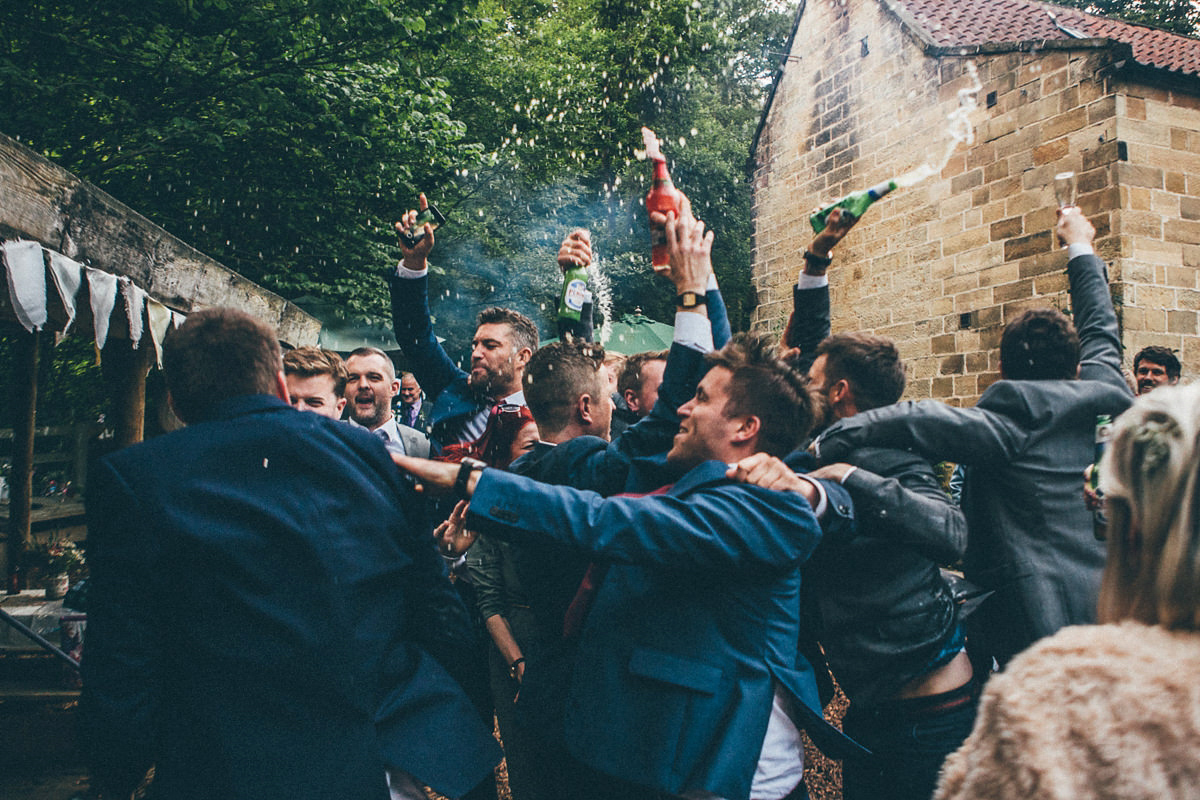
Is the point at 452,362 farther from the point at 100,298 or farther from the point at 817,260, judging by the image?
the point at 100,298

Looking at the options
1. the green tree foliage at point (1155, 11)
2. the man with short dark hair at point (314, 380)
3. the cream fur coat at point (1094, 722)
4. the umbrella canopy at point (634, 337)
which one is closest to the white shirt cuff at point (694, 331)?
the cream fur coat at point (1094, 722)

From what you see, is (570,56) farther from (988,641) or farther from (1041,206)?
(988,641)

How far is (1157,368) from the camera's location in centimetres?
510

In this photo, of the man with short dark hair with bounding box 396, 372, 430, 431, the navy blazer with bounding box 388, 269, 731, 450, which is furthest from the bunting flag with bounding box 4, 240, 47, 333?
the man with short dark hair with bounding box 396, 372, 430, 431

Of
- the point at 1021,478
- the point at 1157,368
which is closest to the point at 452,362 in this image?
the point at 1021,478

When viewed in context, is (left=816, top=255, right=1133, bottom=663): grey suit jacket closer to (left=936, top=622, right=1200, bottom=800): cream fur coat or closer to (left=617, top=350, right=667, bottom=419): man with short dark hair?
(left=936, top=622, right=1200, bottom=800): cream fur coat

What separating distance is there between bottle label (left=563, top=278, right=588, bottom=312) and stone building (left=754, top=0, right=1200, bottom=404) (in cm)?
679

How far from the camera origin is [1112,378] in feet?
8.95

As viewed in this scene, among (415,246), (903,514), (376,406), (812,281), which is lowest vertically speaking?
(903,514)

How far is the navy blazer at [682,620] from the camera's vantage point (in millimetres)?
1567

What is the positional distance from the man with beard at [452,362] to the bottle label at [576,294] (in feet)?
1.46

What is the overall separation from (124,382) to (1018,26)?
11911mm

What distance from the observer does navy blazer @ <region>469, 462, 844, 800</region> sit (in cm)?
157

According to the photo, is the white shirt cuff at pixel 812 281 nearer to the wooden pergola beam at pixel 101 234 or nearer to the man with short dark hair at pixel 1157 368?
the wooden pergola beam at pixel 101 234
